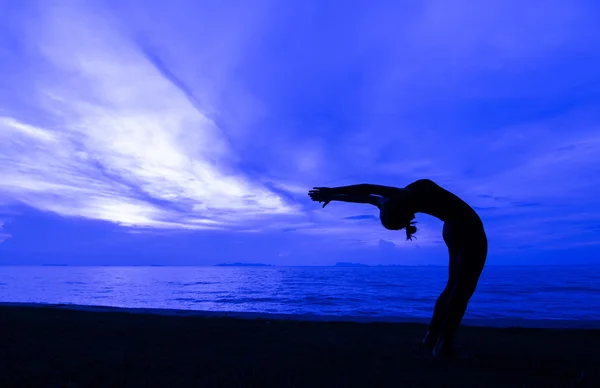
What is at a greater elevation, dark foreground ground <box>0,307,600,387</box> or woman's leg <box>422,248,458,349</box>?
woman's leg <box>422,248,458,349</box>

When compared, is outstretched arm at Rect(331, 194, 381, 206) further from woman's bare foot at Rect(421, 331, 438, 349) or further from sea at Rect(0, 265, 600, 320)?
sea at Rect(0, 265, 600, 320)

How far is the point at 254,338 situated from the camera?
6148 mm

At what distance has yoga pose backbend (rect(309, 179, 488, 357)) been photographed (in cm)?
477

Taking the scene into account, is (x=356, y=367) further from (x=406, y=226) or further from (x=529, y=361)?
(x=529, y=361)

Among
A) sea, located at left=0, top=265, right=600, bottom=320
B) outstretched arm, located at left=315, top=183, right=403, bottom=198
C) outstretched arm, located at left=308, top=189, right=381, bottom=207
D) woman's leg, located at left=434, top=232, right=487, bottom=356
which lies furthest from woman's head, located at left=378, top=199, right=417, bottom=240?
sea, located at left=0, top=265, right=600, bottom=320

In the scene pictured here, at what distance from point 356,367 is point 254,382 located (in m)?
1.28

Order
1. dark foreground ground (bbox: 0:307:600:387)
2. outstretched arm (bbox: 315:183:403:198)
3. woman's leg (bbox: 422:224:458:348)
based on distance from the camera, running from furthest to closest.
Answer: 1. woman's leg (bbox: 422:224:458:348)
2. outstretched arm (bbox: 315:183:403:198)
3. dark foreground ground (bbox: 0:307:600:387)

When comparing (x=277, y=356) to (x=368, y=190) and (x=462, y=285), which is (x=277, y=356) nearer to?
(x=368, y=190)

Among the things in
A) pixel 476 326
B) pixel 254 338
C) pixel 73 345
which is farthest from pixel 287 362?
pixel 476 326

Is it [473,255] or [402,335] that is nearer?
[473,255]

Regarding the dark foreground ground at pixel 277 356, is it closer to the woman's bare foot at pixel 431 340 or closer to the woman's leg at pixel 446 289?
the woman's bare foot at pixel 431 340

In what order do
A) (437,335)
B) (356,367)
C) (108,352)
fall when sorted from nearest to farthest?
(356,367) < (108,352) < (437,335)

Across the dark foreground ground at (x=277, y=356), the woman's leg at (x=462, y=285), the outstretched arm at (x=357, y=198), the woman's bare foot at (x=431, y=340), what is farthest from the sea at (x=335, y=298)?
the outstretched arm at (x=357, y=198)

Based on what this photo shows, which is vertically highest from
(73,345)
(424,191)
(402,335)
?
(424,191)
